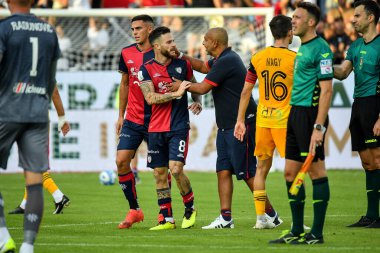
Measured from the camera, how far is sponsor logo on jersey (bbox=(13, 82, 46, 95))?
9.39 metres

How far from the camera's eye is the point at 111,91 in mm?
22969

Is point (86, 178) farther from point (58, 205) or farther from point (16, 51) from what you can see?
point (16, 51)

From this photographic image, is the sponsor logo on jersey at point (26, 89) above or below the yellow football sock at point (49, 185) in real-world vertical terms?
above

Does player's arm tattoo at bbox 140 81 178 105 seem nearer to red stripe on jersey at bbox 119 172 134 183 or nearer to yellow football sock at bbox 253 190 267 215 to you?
red stripe on jersey at bbox 119 172 134 183

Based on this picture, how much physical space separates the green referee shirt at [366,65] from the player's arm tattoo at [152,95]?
234cm

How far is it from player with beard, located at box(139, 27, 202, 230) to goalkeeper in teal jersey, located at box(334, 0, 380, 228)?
203 centimetres

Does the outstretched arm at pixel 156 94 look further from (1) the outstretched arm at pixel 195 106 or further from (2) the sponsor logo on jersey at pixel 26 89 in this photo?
(2) the sponsor logo on jersey at pixel 26 89

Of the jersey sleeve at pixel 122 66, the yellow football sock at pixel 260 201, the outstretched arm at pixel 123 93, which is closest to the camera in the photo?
the yellow football sock at pixel 260 201

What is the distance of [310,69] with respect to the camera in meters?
10.5

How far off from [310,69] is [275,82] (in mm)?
1550

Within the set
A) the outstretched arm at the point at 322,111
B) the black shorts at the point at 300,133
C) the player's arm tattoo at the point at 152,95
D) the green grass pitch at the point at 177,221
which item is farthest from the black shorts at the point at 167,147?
the outstretched arm at the point at 322,111

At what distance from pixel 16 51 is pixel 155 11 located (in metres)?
→ 13.3

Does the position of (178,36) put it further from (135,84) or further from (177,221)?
(177,221)

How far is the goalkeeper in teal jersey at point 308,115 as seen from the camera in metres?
10.4
